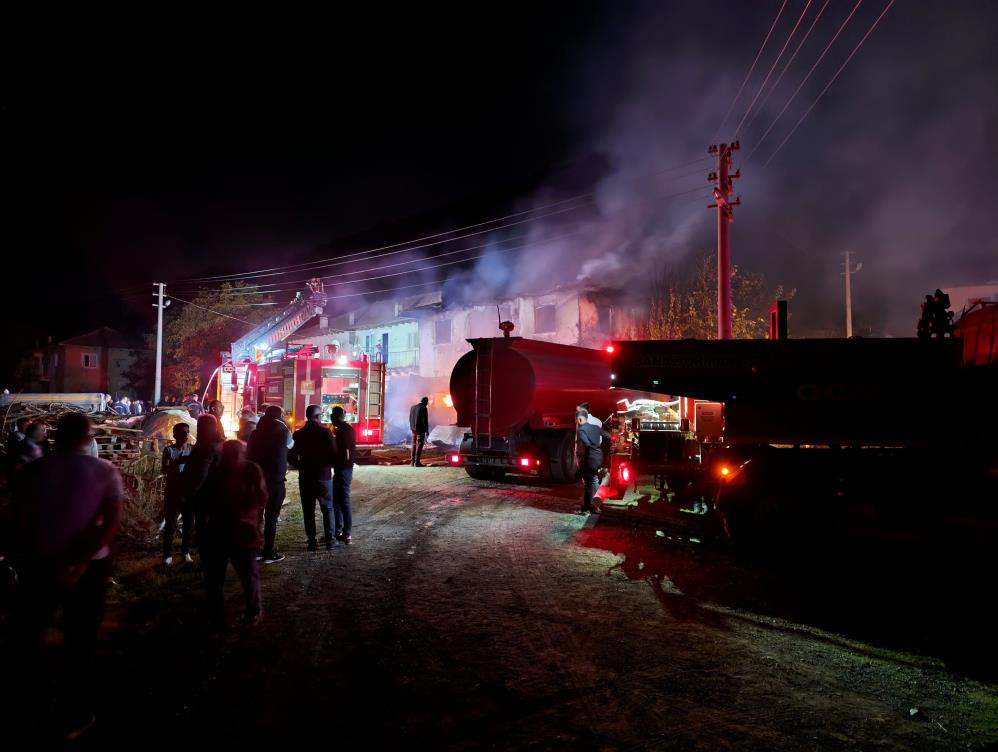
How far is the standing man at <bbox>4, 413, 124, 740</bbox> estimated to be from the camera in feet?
10.9

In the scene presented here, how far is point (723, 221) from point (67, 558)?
17.4m

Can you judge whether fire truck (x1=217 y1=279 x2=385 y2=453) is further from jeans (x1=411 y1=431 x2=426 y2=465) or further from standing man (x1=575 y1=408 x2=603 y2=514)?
standing man (x1=575 y1=408 x2=603 y2=514)

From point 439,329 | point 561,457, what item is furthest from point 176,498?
point 439,329

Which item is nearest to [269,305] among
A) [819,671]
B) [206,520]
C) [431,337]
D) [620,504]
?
[431,337]

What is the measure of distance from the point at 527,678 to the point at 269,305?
1796 inches

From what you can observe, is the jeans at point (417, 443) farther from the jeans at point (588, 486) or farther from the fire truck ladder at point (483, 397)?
the jeans at point (588, 486)

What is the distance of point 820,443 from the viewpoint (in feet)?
24.5

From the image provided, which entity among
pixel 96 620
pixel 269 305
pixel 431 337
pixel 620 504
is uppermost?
pixel 269 305

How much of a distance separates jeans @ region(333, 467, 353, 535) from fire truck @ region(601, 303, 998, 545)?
3987 mm

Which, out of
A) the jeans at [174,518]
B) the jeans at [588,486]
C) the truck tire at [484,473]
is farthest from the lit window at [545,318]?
the jeans at [174,518]

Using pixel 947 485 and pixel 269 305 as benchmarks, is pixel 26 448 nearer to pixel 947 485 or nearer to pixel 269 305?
pixel 947 485

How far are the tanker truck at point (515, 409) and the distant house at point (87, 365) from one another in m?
53.2

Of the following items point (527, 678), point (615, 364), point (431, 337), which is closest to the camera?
point (527, 678)

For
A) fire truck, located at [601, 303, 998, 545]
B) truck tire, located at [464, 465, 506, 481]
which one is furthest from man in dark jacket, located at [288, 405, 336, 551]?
truck tire, located at [464, 465, 506, 481]
